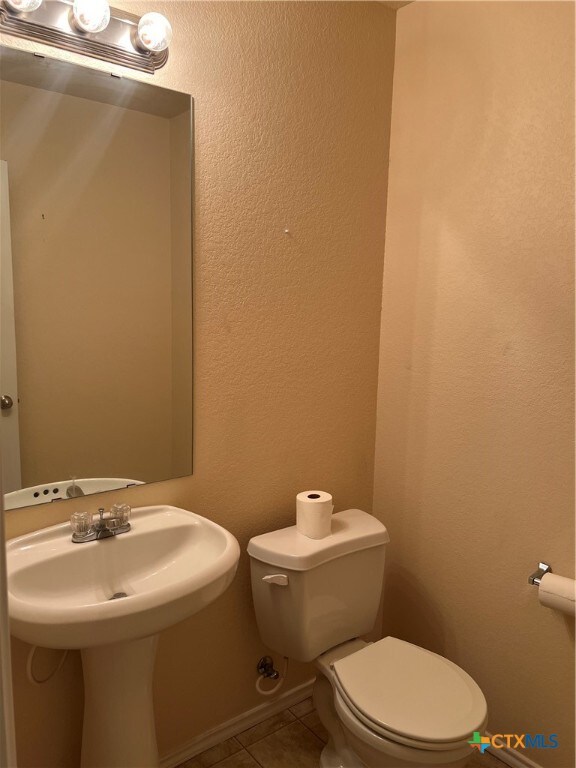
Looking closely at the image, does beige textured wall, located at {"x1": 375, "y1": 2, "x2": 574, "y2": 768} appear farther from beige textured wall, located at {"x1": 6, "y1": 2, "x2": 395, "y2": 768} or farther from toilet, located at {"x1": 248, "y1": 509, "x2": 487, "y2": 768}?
Answer: toilet, located at {"x1": 248, "y1": 509, "x2": 487, "y2": 768}

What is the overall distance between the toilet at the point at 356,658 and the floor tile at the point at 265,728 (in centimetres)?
24

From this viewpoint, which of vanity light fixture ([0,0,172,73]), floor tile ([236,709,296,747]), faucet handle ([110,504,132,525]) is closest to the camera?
vanity light fixture ([0,0,172,73])

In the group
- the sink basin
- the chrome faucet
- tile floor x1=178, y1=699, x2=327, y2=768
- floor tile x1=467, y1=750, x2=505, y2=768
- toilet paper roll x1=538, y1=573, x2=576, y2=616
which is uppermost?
the chrome faucet

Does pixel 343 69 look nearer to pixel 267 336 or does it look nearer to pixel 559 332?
pixel 267 336

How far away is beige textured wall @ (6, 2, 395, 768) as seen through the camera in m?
1.62

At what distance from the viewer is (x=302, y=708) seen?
207 centimetres

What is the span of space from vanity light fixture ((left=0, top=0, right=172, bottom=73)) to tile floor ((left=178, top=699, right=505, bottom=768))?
204 cm

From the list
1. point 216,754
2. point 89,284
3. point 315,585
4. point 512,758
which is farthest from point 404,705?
point 89,284

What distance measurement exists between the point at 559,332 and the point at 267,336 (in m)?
0.87

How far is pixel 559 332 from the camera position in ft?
5.33

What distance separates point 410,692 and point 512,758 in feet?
1.97

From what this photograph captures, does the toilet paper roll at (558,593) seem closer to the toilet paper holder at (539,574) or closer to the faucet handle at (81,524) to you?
the toilet paper holder at (539,574)

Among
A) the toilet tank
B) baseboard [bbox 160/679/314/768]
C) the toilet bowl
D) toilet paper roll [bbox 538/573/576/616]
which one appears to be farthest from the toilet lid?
baseboard [bbox 160/679/314/768]

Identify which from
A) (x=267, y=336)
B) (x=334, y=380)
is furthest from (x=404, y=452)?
(x=267, y=336)
